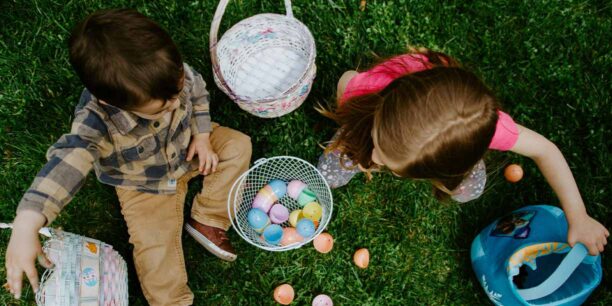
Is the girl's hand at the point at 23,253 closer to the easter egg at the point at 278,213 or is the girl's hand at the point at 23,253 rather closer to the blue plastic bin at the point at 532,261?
the easter egg at the point at 278,213

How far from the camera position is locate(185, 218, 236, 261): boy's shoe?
7.57ft

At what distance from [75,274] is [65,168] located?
35cm

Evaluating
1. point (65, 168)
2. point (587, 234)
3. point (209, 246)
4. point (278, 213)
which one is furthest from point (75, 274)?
point (587, 234)

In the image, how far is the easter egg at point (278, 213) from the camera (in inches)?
91.4

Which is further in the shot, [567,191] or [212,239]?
[212,239]

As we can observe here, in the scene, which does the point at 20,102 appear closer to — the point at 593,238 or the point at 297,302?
the point at 297,302

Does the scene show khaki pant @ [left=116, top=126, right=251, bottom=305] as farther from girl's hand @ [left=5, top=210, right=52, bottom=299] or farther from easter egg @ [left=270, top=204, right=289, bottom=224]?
girl's hand @ [left=5, top=210, right=52, bottom=299]

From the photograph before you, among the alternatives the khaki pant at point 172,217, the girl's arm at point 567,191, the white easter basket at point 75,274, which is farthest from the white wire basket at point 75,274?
the girl's arm at point 567,191

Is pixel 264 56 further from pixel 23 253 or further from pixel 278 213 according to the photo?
pixel 23 253

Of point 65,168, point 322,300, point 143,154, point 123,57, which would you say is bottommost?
point 322,300

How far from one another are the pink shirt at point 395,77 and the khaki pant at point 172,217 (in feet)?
1.80

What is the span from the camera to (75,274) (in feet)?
5.70

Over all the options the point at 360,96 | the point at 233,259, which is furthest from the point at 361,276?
the point at 360,96

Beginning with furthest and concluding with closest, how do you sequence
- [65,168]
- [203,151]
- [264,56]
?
[264,56] → [203,151] → [65,168]
